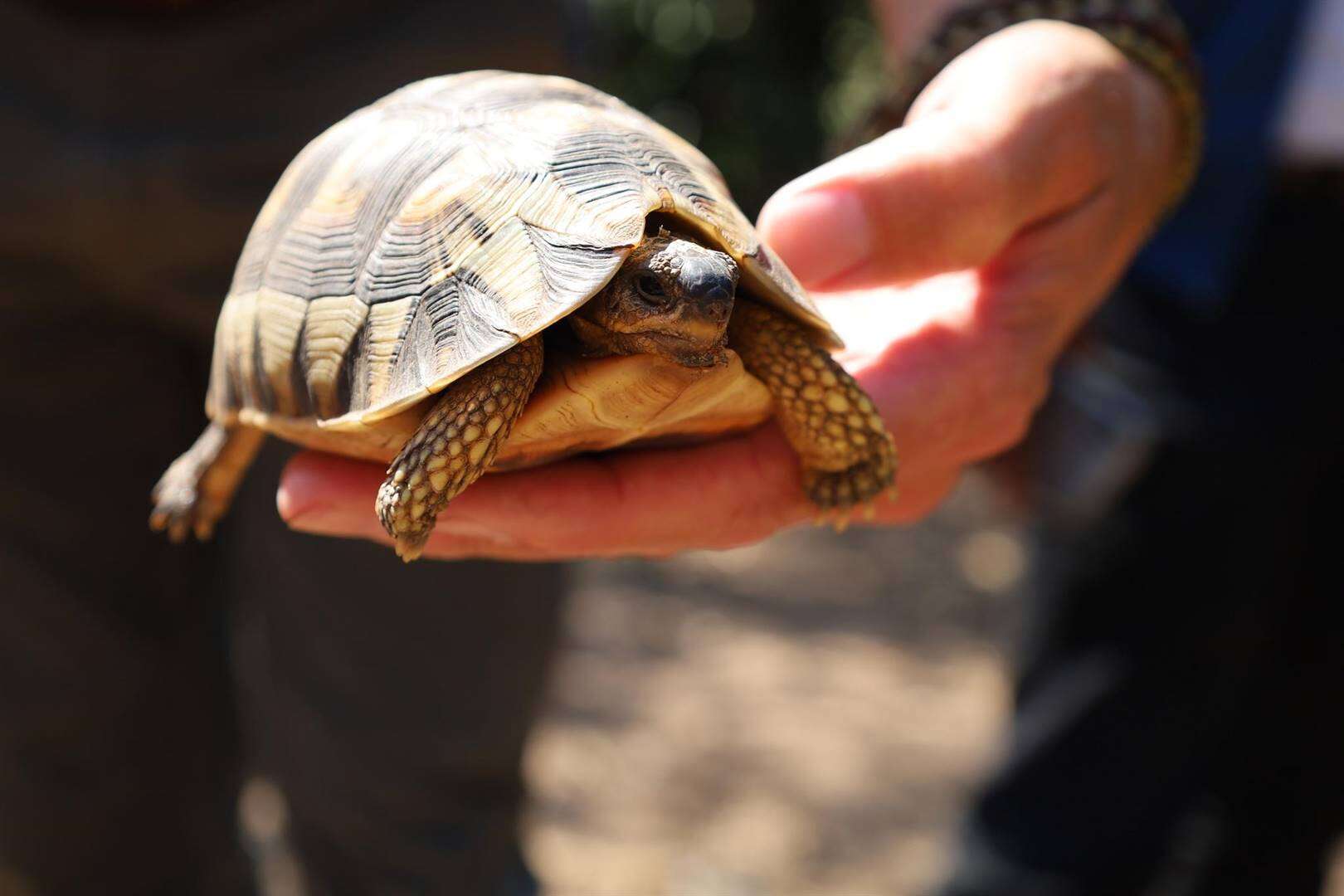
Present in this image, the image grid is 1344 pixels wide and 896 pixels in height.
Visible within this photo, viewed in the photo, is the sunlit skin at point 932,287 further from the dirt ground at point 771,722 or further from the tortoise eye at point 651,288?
the dirt ground at point 771,722

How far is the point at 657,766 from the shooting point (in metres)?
3.93

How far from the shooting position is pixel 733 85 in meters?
8.09

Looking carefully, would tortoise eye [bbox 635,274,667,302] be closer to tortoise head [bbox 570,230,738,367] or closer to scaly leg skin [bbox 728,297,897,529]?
tortoise head [bbox 570,230,738,367]

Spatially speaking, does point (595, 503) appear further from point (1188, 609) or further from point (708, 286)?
point (1188, 609)

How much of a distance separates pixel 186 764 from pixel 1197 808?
7.91ft

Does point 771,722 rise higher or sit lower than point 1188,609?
lower

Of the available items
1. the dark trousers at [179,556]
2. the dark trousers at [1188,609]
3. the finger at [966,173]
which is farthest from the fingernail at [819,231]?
the dark trousers at [1188,609]

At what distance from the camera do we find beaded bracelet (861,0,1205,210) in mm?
2002

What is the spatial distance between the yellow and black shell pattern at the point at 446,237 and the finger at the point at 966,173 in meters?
0.10

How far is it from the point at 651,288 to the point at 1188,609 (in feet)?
6.50

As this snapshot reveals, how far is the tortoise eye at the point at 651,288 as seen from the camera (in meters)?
1.38

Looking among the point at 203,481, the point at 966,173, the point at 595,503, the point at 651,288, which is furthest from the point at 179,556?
the point at 966,173

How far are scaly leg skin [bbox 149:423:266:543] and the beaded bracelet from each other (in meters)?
1.29

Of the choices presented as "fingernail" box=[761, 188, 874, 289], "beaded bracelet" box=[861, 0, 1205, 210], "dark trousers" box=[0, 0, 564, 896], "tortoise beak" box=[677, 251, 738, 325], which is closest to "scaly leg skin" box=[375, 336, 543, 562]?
"tortoise beak" box=[677, 251, 738, 325]
